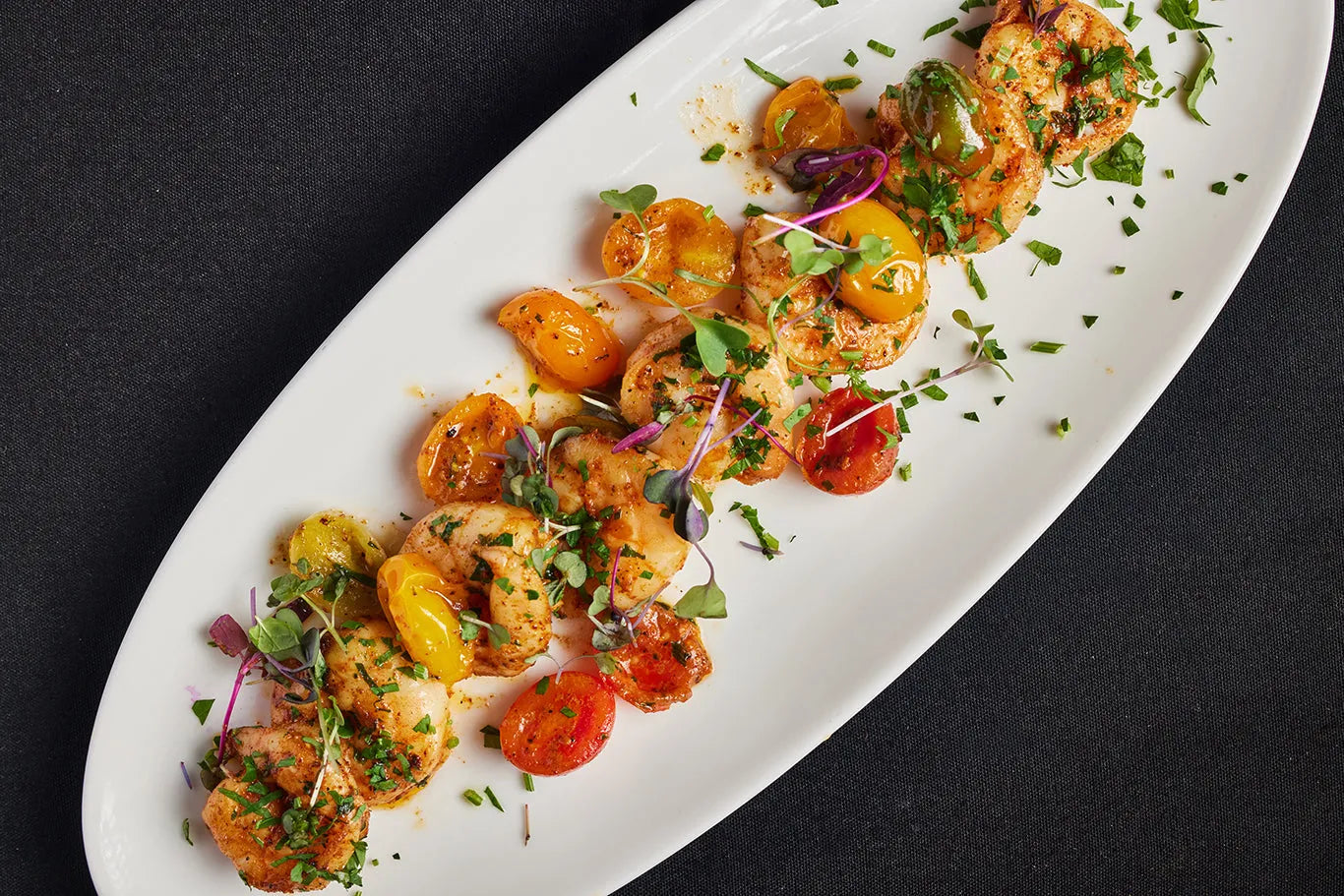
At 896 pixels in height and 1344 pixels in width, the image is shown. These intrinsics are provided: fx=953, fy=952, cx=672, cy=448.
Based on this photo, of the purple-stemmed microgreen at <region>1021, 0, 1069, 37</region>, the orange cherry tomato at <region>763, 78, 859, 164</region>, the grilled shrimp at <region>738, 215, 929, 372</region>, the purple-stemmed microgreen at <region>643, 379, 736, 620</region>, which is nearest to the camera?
the purple-stemmed microgreen at <region>643, 379, 736, 620</region>

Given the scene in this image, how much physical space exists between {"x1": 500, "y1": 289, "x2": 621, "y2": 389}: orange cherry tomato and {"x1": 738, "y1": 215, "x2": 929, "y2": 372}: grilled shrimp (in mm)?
494

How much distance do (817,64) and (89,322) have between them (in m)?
2.64

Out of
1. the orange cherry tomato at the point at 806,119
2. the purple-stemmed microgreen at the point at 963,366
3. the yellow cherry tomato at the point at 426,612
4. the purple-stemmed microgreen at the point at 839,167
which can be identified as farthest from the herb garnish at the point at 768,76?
the yellow cherry tomato at the point at 426,612

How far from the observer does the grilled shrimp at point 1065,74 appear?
298 centimetres

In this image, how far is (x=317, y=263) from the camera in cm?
330

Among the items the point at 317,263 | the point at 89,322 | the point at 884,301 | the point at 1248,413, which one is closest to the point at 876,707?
the point at 884,301

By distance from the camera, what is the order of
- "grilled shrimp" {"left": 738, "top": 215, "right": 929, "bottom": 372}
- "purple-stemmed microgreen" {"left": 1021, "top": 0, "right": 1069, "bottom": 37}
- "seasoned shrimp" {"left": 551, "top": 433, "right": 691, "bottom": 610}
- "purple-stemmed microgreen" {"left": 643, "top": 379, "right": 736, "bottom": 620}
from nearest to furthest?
"purple-stemmed microgreen" {"left": 643, "top": 379, "right": 736, "bottom": 620} < "seasoned shrimp" {"left": 551, "top": 433, "right": 691, "bottom": 610} < "grilled shrimp" {"left": 738, "top": 215, "right": 929, "bottom": 372} < "purple-stemmed microgreen" {"left": 1021, "top": 0, "right": 1069, "bottom": 37}

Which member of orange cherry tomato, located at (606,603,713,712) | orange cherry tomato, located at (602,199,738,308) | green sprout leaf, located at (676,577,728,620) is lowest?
orange cherry tomato, located at (606,603,713,712)

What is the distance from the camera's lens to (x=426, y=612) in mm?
2678

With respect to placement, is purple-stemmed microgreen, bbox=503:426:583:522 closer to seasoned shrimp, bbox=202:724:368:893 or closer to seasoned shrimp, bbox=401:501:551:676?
seasoned shrimp, bbox=401:501:551:676

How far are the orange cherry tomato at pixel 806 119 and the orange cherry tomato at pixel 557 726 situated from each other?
1.85 meters

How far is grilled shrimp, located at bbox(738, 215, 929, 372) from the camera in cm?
289

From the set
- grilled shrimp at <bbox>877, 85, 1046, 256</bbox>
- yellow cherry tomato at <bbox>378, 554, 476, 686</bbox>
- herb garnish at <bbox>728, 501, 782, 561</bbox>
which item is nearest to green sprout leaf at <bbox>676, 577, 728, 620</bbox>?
herb garnish at <bbox>728, 501, 782, 561</bbox>

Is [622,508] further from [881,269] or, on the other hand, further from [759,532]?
[881,269]
